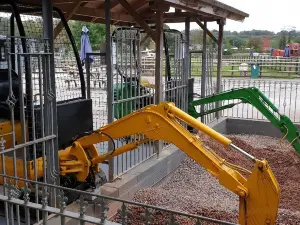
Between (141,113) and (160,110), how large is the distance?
0.28 metres

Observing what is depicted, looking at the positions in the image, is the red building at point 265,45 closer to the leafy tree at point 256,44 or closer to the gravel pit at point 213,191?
the leafy tree at point 256,44

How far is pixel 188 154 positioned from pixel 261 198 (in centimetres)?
89

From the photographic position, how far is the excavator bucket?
373cm

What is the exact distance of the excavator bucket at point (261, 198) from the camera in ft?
12.3

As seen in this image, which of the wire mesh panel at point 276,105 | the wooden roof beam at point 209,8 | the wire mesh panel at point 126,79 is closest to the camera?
the wire mesh panel at point 126,79

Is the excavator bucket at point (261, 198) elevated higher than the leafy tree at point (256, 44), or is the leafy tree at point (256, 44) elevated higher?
the leafy tree at point (256, 44)

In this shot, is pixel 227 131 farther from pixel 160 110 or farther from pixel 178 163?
pixel 160 110

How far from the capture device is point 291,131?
291 inches

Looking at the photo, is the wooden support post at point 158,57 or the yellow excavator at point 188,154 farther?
the wooden support post at point 158,57

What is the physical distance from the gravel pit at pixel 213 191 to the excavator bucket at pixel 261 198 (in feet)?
3.68

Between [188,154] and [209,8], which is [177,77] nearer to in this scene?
[209,8]

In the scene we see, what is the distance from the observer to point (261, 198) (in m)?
3.80

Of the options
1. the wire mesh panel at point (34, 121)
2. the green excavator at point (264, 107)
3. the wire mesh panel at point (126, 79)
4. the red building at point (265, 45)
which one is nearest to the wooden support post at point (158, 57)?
the wire mesh panel at point (126, 79)

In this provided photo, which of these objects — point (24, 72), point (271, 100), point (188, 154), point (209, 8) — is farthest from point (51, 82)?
point (271, 100)
